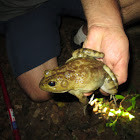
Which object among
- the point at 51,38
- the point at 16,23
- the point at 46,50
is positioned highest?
the point at 16,23

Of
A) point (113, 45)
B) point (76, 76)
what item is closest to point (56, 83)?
point (76, 76)

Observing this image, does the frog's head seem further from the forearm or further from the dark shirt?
the dark shirt

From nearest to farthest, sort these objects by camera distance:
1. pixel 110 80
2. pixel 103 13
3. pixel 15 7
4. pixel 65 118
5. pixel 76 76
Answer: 1. pixel 76 76
2. pixel 110 80
3. pixel 103 13
4. pixel 15 7
5. pixel 65 118

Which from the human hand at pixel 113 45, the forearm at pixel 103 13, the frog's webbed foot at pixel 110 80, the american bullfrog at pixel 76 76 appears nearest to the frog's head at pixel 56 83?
the american bullfrog at pixel 76 76

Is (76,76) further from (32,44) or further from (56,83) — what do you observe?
(32,44)

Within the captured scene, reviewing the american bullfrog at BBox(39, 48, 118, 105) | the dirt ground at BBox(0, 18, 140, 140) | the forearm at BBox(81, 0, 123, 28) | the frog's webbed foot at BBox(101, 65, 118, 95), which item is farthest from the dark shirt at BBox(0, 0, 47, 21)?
the frog's webbed foot at BBox(101, 65, 118, 95)

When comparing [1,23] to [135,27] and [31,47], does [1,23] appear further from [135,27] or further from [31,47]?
[135,27]

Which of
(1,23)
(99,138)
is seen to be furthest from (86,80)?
(1,23)
